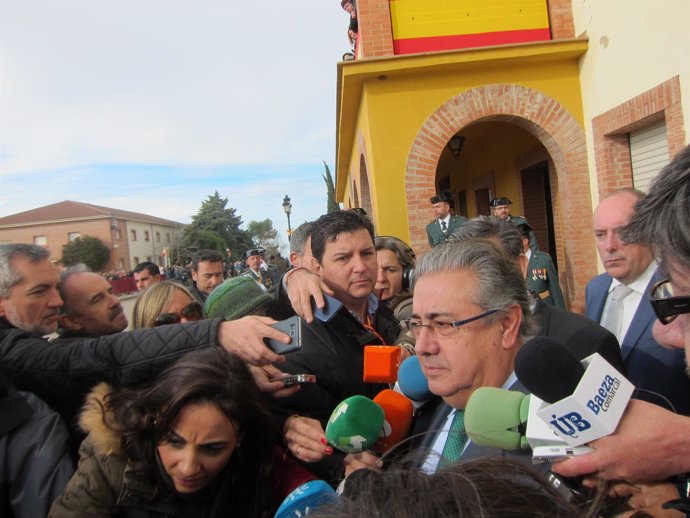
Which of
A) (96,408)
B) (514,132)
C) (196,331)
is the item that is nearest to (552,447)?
(196,331)

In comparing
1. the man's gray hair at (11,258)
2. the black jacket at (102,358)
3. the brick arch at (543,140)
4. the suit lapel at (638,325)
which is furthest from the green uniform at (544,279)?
the man's gray hair at (11,258)

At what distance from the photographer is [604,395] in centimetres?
94

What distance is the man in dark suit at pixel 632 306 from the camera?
7.97 ft

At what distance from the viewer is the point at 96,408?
1773 millimetres

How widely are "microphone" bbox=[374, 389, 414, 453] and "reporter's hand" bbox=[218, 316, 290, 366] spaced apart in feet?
1.29

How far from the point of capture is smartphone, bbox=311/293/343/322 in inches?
87.8

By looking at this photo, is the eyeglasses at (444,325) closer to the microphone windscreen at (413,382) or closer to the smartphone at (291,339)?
the microphone windscreen at (413,382)

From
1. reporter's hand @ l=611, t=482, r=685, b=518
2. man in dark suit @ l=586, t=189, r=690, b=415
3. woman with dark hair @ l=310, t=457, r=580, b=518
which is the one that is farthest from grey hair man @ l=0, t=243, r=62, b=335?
man in dark suit @ l=586, t=189, r=690, b=415

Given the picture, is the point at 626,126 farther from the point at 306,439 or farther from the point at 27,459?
the point at 27,459

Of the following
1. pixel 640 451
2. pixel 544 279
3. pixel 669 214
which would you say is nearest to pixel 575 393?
pixel 640 451

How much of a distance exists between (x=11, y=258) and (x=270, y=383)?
1.24m

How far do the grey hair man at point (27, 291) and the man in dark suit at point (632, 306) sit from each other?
2.57 m

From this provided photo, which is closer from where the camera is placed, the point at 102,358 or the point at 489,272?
the point at 489,272

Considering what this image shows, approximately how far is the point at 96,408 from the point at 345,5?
357 inches
